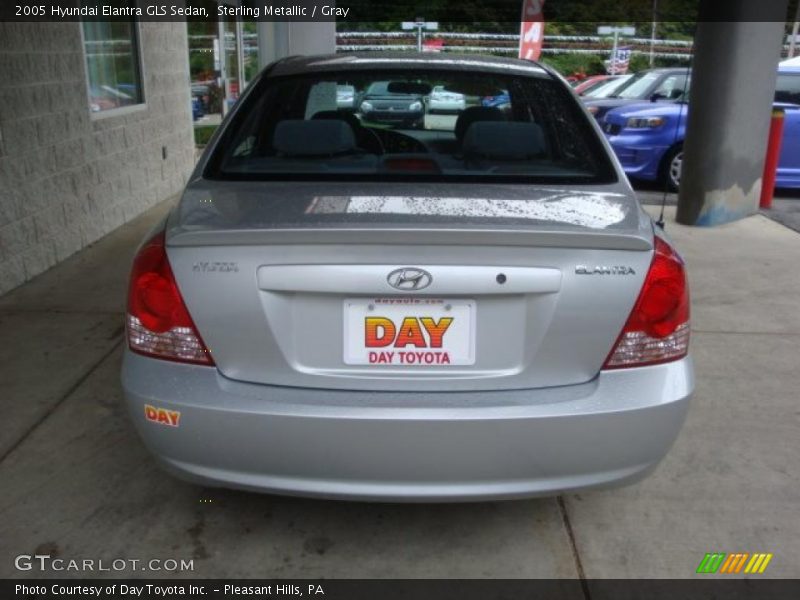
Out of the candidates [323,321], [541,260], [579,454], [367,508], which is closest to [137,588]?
[367,508]

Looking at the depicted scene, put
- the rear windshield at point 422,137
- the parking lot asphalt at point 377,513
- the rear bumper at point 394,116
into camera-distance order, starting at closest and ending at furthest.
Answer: the parking lot asphalt at point 377,513
the rear windshield at point 422,137
the rear bumper at point 394,116

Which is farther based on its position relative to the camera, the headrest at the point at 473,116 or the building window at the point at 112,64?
the building window at the point at 112,64

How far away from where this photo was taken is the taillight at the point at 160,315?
7.27ft

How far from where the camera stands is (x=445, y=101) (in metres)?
4.21

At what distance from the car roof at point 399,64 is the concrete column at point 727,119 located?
13.7 feet

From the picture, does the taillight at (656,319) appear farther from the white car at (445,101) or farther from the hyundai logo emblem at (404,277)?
the white car at (445,101)

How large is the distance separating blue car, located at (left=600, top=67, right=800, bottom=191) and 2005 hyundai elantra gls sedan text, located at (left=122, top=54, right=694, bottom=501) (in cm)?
742

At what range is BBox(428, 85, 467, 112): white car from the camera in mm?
3775

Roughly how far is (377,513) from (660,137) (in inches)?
302

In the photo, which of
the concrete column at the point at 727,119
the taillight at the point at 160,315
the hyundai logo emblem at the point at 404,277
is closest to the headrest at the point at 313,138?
the taillight at the point at 160,315

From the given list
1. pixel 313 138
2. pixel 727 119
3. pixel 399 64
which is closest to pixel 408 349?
pixel 313 138

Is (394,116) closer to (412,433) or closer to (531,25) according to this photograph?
(412,433)

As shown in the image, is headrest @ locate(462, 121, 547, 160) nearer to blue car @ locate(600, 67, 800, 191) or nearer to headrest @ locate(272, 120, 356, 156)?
headrest @ locate(272, 120, 356, 156)

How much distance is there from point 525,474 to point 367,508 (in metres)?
0.79
